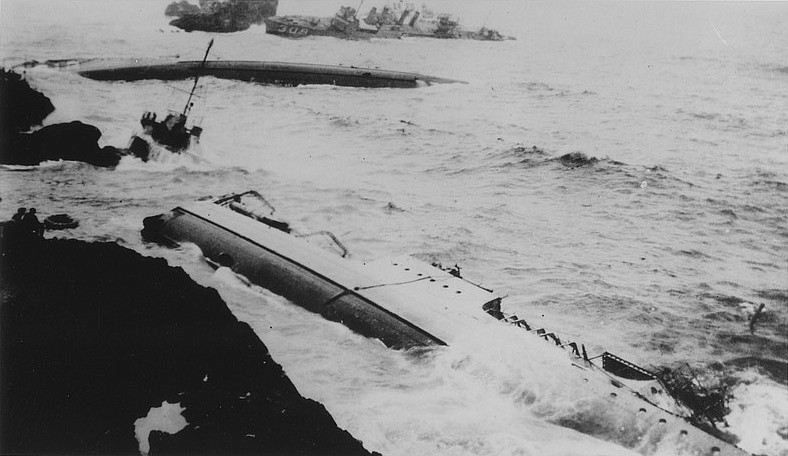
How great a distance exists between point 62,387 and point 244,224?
582 cm

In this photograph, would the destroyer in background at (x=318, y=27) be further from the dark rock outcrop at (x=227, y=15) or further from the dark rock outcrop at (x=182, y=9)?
the dark rock outcrop at (x=182, y=9)

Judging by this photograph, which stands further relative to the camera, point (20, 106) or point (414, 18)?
point (414, 18)

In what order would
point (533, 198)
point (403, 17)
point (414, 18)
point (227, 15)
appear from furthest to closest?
point (227, 15) → point (403, 17) → point (414, 18) → point (533, 198)

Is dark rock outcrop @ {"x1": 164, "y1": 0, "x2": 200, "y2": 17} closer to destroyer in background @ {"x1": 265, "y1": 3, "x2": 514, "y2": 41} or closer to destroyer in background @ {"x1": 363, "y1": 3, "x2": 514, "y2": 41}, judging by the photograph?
destroyer in background @ {"x1": 265, "y1": 3, "x2": 514, "y2": 41}

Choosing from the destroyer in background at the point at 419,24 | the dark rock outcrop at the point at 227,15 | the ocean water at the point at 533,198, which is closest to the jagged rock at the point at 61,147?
the ocean water at the point at 533,198

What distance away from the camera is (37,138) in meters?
15.1

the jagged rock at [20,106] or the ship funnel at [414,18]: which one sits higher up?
the ship funnel at [414,18]

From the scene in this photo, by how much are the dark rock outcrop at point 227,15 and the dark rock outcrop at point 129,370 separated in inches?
572

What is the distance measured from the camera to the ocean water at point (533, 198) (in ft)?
25.8

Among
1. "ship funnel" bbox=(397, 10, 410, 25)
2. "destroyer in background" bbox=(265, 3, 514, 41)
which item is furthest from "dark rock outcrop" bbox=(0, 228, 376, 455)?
"ship funnel" bbox=(397, 10, 410, 25)

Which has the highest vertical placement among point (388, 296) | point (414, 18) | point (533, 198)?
point (414, 18)

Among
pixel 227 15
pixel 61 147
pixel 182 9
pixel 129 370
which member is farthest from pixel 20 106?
pixel 129 370

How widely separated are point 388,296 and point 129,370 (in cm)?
415

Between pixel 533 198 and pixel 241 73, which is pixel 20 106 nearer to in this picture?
pixel 241 73
